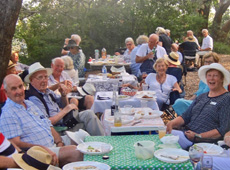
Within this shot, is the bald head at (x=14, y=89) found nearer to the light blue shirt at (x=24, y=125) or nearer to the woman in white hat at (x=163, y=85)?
the light blue shirt at (x=24, y=125)

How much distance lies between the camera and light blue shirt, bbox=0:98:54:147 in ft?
10.4

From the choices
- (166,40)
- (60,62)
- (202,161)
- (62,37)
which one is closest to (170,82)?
(60,62)

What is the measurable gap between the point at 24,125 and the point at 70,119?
3.16ft

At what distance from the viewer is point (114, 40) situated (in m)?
12.7

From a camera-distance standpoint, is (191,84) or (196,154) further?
(191,84)

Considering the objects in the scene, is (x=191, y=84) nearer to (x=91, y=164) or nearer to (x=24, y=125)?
(x=24, y=125)

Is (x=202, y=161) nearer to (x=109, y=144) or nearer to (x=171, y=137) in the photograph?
(x=171, y=137)

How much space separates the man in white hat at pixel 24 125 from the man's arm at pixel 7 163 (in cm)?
48

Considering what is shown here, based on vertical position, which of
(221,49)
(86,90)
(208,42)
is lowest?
(86,90)

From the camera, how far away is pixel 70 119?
4199 millimetres

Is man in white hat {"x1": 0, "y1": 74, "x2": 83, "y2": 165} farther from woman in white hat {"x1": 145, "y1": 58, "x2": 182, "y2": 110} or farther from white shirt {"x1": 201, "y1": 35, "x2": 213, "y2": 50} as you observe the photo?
white shirt {"x1": 201, "y1": 35, "x2": 213, "y2": 50}

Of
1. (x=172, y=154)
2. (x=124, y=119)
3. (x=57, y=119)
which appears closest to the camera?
(x=172, y=154)

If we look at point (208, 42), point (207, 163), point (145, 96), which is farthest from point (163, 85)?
point (208, 42)

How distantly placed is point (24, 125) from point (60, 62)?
7.78 ft
